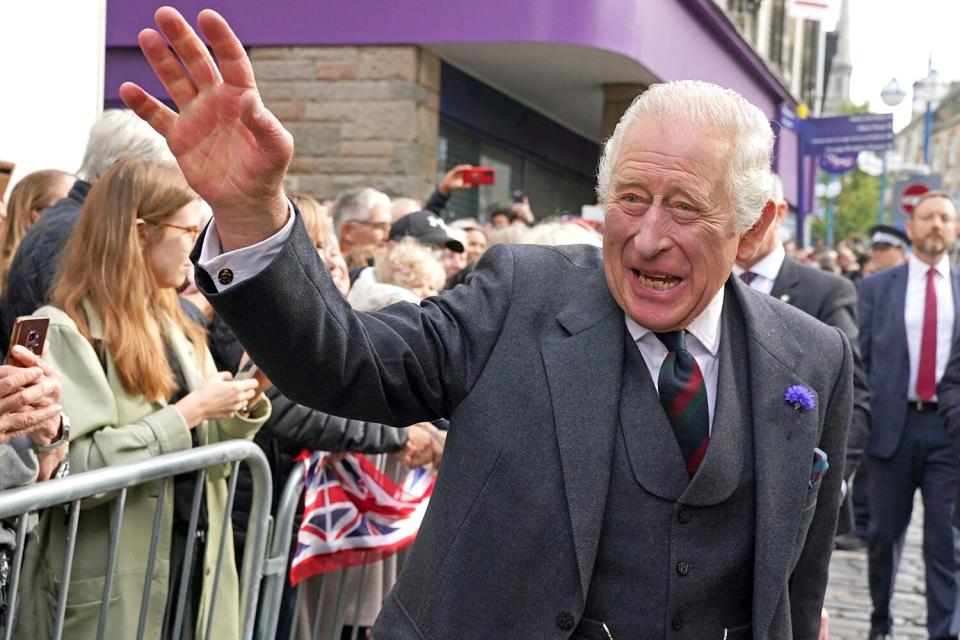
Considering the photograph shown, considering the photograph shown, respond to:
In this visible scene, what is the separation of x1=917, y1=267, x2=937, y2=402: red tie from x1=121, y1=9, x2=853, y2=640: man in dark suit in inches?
193

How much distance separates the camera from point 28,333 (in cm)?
292

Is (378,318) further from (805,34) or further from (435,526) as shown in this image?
(805,34)

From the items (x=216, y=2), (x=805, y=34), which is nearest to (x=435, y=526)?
(x=216, y=2)

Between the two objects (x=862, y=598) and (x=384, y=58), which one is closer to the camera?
(x=862, y=598)

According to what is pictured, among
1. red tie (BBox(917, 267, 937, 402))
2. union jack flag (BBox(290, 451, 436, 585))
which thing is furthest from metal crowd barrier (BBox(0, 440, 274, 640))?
red tie (BBox(917, 267, 937, 402))

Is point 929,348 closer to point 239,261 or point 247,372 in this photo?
point 247,372

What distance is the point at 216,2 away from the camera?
493 inches

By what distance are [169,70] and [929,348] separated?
619 centimetres

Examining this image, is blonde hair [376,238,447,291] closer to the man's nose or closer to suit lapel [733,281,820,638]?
suit lapel [733,281,820,638]

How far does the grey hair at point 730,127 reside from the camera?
8.40ft

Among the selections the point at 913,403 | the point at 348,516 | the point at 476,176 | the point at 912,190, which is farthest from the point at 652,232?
the point at 912,190

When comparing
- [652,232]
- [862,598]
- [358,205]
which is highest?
[652,232]

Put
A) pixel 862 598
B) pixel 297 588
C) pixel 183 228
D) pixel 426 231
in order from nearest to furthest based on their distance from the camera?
1. pixel 183 228
2. pixel 297 588
3. pixel 426 231
4. pixel 862 598

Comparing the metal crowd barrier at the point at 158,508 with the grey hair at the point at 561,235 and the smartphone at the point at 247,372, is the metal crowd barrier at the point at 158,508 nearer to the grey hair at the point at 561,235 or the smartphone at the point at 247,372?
the smartphone at the point at 247,372
